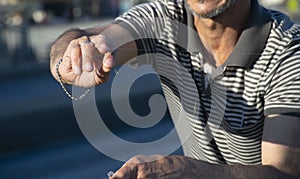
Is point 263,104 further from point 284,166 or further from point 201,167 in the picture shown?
point 201,167

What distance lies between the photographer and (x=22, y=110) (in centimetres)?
959

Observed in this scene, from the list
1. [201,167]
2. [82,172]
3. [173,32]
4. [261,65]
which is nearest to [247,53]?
[261,65]

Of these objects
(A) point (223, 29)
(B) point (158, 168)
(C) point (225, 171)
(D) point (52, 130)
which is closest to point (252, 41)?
(A) point (223, 29)

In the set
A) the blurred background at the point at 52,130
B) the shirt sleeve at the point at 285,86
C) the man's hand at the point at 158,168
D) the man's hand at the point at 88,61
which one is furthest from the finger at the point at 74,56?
the blurred background at the point at 52,130

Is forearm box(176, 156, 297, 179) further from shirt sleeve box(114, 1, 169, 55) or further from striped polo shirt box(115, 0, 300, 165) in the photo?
shirt sleeve box(114, 1, 169, 55)

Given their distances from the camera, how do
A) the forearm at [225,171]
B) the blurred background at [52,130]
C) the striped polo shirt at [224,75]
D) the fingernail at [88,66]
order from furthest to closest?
1. the blurred background at [52,130]
2. the striped polo shirt at [224,75]
3. the fingernail at [88,66]
4. the forearm at [225,171]

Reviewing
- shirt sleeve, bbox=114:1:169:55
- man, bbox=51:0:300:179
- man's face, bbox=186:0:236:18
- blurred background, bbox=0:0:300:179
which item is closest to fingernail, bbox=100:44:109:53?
man, bbox=51:0:300:179

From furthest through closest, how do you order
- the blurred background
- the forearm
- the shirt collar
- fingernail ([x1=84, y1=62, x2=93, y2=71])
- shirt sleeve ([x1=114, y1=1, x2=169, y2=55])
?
the blurred background < shirt sleeve ([x1=114, y1=1, x2=169, y2=55]) < the shirt collar < fingernail ([x1=84, y1=62, x2=93, y2=71]) < the forearm

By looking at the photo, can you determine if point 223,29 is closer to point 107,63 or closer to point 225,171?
point 107,63

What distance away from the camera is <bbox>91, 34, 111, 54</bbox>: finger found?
219 cm

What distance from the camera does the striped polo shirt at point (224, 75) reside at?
233 centimetres

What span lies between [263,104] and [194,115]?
1.11 ft

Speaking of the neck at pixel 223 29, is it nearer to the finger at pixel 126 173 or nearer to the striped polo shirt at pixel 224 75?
the striped polo shirt at pixel 224 75

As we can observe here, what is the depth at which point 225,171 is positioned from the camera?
2029mm
